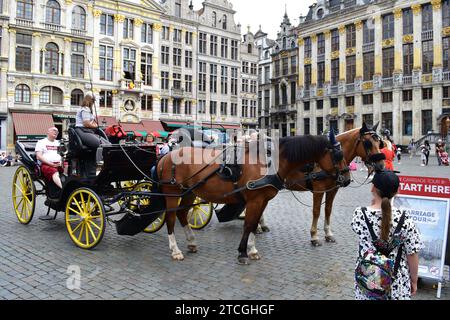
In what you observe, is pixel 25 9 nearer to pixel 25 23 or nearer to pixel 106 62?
pixel 25 23

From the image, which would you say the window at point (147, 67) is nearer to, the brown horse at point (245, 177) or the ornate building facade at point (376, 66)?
the ornate building facade at point (376, 66)

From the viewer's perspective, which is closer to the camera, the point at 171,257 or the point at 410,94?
the point at 171,257

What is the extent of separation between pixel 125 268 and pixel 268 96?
192 feet

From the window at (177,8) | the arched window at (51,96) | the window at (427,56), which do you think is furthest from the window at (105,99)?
the window at (427,56)

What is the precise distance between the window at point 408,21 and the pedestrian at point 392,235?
44.7 meters

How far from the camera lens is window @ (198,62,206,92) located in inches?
1863

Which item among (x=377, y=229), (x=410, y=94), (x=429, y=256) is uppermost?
(x=410, y=94)

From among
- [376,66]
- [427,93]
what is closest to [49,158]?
[427,93]

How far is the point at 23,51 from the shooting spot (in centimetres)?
3562

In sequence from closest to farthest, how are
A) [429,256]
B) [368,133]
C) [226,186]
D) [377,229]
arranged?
[377,229]
[429,256]
[226,186]
[368,133]

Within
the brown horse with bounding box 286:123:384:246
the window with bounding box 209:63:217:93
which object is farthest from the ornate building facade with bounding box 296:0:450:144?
the brown horse with bounding box 286:123:384:246

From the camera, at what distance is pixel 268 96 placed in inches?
2454
